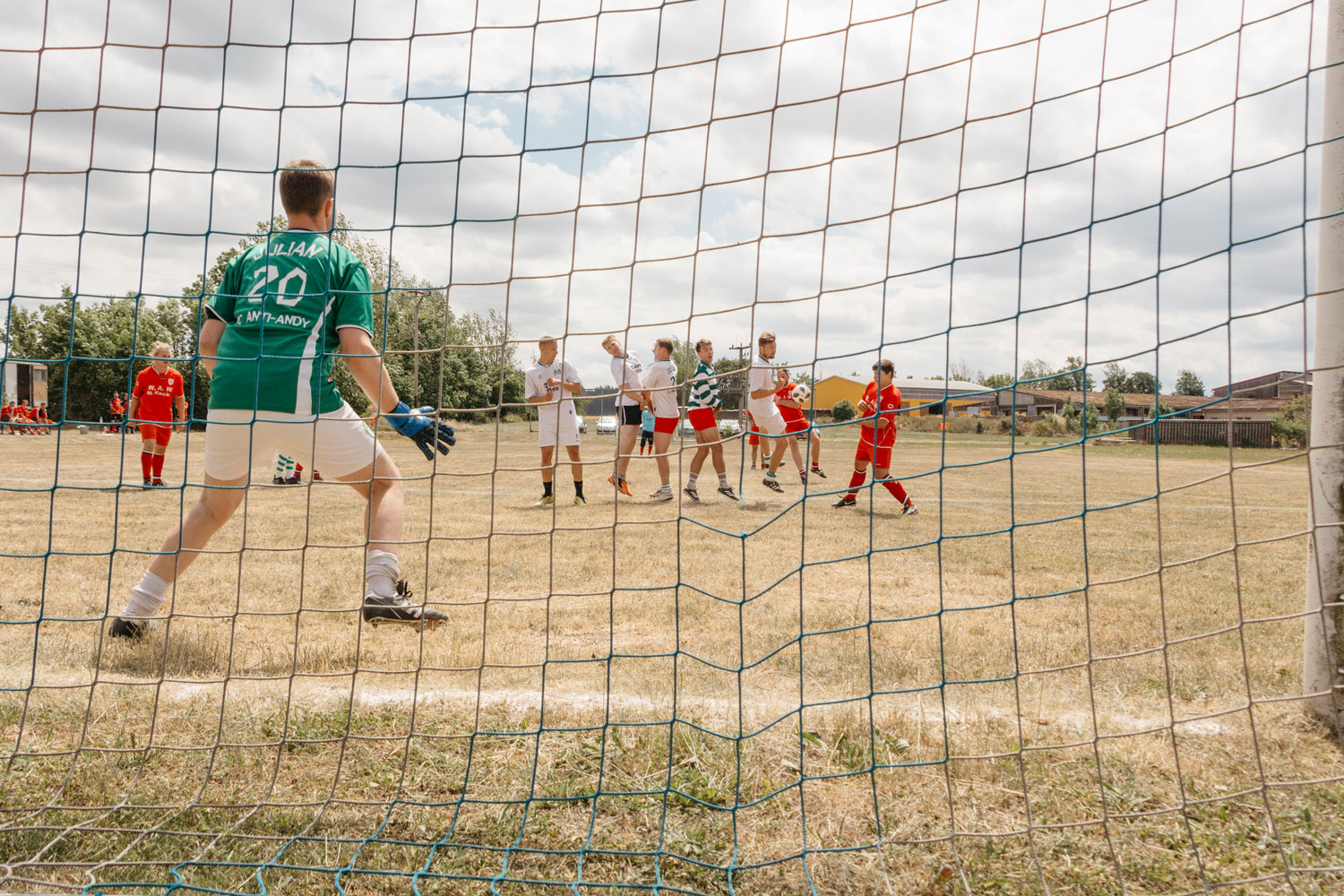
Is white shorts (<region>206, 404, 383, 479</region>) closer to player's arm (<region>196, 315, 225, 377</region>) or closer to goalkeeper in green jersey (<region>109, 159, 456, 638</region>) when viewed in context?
goalkeeper in green jersey (<region>109, 159, 456, 638</region>)

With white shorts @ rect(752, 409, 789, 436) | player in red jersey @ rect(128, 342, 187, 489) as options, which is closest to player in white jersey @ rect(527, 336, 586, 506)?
white shorts @ rect(752, 409, 789, 436)

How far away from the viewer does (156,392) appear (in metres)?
7.91

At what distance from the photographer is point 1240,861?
1718 millimetres

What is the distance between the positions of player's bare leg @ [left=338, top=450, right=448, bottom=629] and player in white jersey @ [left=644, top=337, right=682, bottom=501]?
3.60 meters

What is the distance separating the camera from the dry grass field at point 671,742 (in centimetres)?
175

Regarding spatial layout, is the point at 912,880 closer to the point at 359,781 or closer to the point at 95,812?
the point at 359,781

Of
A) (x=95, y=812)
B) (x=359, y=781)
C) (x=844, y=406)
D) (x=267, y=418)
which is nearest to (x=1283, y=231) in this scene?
(x=359, y=781)

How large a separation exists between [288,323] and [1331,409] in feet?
9.79

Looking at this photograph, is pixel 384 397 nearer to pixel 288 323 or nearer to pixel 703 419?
pixel 288 323

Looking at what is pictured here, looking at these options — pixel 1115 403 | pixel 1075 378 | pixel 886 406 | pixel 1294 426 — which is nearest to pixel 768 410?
pixel 886 406

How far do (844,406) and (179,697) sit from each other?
818 inches

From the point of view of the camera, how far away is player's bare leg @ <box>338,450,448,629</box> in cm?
262

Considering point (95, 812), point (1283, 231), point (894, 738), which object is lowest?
point (95, 812)

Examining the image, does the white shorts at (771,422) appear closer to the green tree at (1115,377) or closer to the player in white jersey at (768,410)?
the player in white jersey at (768,410)
